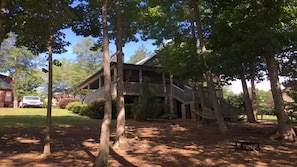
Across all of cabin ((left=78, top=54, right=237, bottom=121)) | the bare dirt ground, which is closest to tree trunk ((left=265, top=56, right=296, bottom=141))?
the bare dirt ground

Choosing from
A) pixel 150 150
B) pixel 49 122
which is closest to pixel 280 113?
pixel 150 150

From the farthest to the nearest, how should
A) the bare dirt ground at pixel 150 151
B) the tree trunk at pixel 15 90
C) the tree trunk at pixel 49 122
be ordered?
1. the tree trunk at pixel 15 90
2. the tree trunk at pixel 49 122
3. the bare dirt ground at pixel 150 151

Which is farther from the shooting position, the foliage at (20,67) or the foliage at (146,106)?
the foliage at (20,67)

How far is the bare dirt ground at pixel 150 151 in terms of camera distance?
7270mm

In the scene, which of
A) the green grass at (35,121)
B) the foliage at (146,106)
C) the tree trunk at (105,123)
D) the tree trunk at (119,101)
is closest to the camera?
the tree trunk at (105,123)

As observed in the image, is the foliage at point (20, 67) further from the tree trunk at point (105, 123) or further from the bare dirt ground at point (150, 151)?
the tree trunk at point (105, 123)

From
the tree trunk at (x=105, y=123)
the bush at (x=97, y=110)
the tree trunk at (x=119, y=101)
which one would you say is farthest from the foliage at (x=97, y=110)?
the tree trunk at (x=105, y=123)

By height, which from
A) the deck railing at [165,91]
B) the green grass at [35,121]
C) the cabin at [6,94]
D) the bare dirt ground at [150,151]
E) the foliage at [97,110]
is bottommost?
the bare dirt ground at [150,151]

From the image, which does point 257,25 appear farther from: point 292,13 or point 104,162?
point 104,162

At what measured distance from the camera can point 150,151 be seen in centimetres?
881

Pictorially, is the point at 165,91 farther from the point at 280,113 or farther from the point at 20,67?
the point at 20,67

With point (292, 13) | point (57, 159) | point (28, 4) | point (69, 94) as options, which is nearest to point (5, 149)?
point (57, 159)

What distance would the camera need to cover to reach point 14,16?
992 centimetres

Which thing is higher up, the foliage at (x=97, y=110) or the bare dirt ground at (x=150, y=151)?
the foliage at (x=97, y=110)
